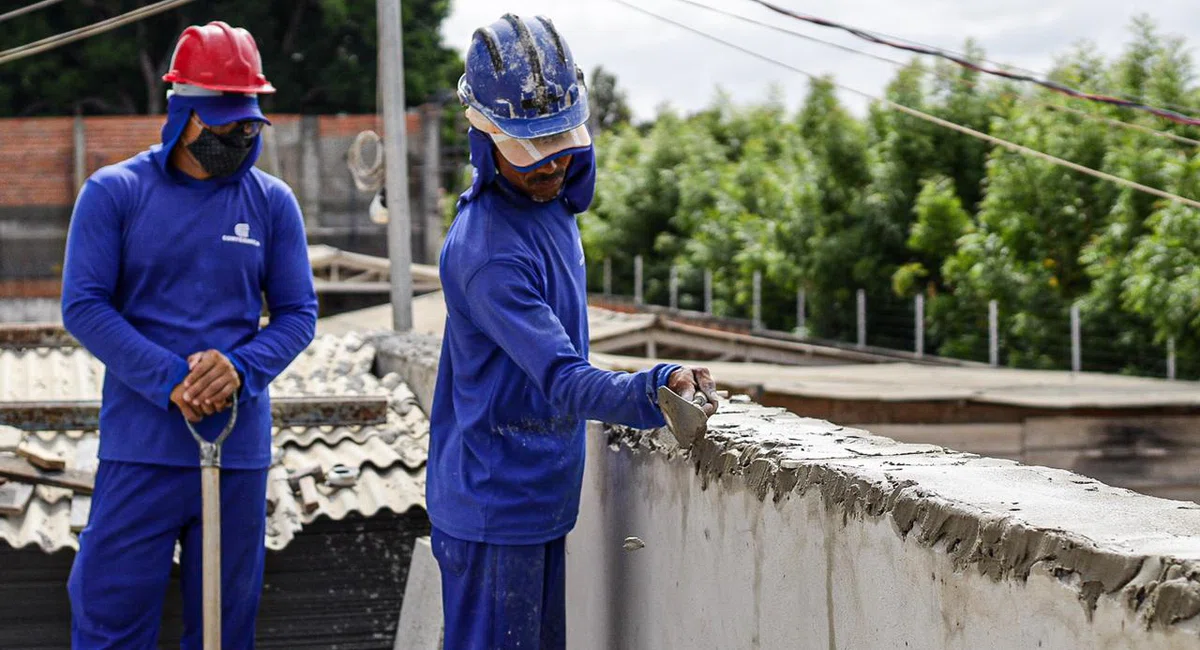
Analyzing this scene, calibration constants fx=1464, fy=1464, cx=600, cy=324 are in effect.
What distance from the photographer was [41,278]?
91.6 ft

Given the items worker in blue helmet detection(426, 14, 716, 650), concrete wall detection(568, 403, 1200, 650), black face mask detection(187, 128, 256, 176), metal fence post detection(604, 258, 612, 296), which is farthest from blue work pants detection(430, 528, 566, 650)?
metal fence post detection(604, 258, 612, 296)

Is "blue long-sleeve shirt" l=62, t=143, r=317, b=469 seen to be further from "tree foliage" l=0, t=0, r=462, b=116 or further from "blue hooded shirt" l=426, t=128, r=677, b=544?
"tree foliage" l=0, t=0, r=462, b=116

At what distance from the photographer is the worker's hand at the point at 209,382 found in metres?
3.23

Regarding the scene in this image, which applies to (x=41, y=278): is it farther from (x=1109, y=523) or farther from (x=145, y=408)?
(x=1109, y=523)

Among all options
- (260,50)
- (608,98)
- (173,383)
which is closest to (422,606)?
(173,383)

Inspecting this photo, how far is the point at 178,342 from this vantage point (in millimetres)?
3340

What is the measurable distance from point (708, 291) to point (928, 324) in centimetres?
780

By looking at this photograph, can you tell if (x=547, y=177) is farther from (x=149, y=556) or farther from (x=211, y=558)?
(x=149, y=556)

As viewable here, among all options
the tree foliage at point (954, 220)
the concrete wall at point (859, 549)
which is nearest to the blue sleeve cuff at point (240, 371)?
the concrete wall at point (859, 549)

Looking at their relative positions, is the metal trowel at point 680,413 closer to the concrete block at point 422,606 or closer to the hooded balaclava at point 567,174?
the hooded balaclava at point 567,174

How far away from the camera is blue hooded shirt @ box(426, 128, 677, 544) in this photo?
2.62 m

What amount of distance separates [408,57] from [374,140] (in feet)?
79.6

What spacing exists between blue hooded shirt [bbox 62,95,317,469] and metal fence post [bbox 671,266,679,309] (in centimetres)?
2866

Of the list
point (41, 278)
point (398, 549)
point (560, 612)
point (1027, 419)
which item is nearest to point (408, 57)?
point (41, 278)
